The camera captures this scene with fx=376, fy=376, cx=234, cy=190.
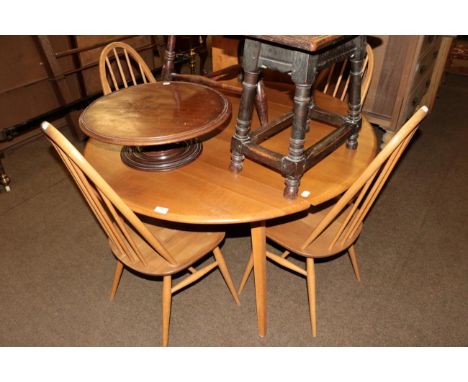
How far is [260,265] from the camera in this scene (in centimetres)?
147

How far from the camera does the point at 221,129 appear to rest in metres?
1.72

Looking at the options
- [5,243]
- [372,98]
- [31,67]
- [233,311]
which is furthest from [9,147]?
[372,98]

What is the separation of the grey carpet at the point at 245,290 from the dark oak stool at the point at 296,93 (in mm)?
776

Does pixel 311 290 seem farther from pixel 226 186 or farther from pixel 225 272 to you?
pixel 226 186

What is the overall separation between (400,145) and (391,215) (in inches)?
48.3

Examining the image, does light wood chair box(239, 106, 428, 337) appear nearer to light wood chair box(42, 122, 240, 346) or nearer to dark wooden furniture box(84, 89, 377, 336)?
dark wooden furniture box(84, 89, 377, 336)

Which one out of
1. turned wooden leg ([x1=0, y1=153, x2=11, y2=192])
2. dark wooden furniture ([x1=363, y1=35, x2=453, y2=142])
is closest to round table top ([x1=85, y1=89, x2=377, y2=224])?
dark wooden furniture ([x1=363, y1=35, x2=453, y2=142])

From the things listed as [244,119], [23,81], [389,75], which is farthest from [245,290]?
[23,81]

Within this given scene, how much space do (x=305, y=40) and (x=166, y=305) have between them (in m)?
1.13

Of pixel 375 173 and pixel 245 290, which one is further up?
pixel 375 173

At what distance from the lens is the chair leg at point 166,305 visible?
59.2 inches

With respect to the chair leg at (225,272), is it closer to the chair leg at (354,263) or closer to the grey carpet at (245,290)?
the grey carpet at (245,290)

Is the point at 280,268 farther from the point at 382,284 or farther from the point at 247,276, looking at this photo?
the point at 382,284

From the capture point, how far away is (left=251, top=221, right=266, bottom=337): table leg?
139 centimetres
